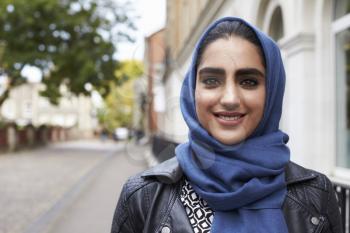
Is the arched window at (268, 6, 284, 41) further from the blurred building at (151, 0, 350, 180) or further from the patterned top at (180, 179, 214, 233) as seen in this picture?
the patterned top at (180, 179, 214, 233)

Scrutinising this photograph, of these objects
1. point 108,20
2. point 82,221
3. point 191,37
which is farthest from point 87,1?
point 82,221

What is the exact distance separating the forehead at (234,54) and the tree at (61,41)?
25.1 m

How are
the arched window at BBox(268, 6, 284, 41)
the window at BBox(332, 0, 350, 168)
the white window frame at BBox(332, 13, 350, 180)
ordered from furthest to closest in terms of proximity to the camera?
the arched window at BBox(268, 6, 284, 41), the window at BBox(332, 0, 350, 168), the white window frame at BBox(332, 13, 350, 180)

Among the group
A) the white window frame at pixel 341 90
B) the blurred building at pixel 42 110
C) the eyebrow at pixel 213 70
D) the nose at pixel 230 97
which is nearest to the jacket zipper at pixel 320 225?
the nose at pixel 230 97

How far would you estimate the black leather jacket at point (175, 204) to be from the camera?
4.97 feet

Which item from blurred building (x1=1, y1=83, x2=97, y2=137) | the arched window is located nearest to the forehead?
the arched window

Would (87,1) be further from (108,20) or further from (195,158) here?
(195,158)

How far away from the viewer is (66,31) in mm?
27375

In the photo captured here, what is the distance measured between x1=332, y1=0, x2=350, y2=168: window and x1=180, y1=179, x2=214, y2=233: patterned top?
18.3 ft

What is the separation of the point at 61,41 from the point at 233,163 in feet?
89.2

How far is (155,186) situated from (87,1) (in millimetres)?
27452

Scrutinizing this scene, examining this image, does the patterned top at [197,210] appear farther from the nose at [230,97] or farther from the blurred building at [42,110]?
the blurred building at [42,110]

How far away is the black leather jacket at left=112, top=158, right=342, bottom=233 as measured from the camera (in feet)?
4.97

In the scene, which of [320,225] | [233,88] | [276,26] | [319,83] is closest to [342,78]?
[319,83]
